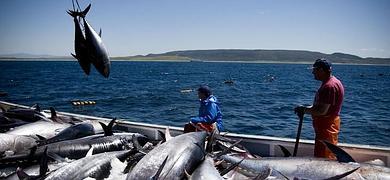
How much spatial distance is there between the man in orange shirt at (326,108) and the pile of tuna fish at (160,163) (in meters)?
0.77

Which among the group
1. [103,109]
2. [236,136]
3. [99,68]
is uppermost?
[99,68]

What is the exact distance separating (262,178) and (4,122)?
7.53 m

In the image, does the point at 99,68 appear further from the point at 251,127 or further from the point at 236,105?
the point at 236,105

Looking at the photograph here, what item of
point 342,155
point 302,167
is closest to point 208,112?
point 302,167

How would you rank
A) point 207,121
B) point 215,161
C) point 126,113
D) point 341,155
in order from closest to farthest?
point 341,155 → point 215,161 → point 207,121 → point 126,113

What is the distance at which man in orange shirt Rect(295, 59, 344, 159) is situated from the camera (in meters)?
6.41

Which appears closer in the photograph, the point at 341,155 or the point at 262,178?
the point at 262,178

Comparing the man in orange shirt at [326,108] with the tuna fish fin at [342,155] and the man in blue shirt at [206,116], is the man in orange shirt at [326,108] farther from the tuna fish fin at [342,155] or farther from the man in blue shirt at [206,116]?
the man in blue shirt at [206,116]

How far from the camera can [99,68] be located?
614cm

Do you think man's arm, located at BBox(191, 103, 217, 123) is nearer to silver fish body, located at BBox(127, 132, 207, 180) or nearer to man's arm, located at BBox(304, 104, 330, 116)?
silver fish body, located at BBox(127, 132, 207, 180)

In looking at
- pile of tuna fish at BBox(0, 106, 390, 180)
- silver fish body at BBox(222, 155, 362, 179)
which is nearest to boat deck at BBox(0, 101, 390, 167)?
pile of tuna fish at BBox(0, 106, 390, 180)

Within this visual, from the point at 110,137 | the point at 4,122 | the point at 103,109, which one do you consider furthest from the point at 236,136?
the point at 103,109

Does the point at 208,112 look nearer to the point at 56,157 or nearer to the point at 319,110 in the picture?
the point at 319,110

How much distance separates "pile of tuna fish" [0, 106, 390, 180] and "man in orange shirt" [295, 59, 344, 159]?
0.77 metres
